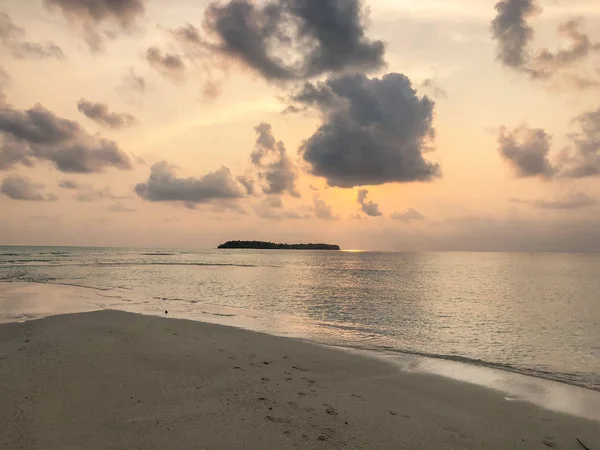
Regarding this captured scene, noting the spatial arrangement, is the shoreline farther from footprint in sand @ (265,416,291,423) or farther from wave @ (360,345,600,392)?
footprint in sand @ (265,416,291,423)

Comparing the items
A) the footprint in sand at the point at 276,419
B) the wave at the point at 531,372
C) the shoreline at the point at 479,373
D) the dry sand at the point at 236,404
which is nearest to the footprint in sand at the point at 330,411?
the dry sand at the point at 236,404

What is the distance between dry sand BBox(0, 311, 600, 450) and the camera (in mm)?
7086

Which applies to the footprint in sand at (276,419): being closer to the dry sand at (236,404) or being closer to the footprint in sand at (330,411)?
the dry sand at (236,404)

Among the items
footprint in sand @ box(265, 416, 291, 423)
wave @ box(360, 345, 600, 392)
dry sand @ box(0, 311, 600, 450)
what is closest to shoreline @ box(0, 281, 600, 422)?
wave @ box(360, 345, 600, 392)

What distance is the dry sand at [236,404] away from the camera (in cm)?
709

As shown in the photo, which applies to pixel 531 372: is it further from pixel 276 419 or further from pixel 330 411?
pixel 276 419

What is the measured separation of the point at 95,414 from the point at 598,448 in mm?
10262

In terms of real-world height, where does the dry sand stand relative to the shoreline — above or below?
above

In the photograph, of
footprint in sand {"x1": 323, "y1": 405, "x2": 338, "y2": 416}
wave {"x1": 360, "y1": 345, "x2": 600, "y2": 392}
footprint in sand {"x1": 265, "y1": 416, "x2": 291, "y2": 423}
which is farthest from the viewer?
wave {"x1": 360, "y1": 345, "x2": 600, "y2": 392}

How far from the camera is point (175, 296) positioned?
3509 cm

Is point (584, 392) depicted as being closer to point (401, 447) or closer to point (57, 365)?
point (401, 447)

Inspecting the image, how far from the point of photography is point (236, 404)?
8539 mm

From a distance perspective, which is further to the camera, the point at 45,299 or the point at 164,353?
the point at 45,299

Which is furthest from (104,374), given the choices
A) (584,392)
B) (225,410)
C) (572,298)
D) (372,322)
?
(572,298)
